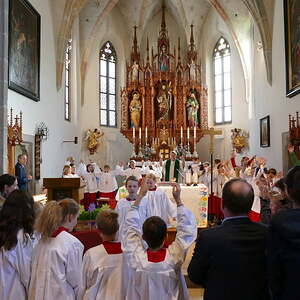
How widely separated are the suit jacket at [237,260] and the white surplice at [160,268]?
2.60ft

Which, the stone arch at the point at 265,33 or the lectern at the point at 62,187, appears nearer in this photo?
the lectern at the point at 62,187

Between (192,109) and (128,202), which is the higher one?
(192,109)

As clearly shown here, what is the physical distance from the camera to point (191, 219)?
3.23 m

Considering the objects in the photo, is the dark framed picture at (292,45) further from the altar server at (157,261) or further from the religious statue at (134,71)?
the religious statue at (134,71)

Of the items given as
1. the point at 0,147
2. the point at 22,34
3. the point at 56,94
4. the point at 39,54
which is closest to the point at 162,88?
the point at 56,94

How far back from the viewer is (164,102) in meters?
20.4

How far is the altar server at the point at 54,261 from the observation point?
10.1 feet

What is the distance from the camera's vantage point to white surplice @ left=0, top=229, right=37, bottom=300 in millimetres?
3160

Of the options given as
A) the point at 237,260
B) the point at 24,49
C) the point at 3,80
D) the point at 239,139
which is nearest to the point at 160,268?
the point at 237,260

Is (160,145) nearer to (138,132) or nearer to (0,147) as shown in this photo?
(138,132)

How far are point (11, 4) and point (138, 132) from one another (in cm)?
1060

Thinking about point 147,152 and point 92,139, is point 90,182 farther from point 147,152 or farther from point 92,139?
point 147,152

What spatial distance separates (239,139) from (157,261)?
53.7 feet

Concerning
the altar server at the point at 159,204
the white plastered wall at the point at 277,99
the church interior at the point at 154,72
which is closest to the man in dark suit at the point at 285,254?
the altar server at the point at 159,204
